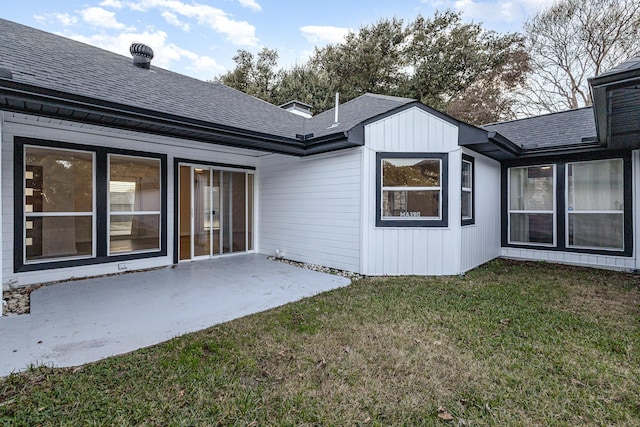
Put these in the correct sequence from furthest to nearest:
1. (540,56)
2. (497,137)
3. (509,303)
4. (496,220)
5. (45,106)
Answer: (540,56) < (496,220) < (497,137) < (509,303) < (45,106)

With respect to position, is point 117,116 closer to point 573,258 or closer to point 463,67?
point 573,258

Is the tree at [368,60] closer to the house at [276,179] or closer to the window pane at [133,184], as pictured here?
the house at [276,179]

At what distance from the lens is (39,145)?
5.21 m

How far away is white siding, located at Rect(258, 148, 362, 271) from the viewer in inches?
245

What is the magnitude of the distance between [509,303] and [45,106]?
6.64 m

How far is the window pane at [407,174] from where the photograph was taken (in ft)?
19.7

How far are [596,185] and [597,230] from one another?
3.33 ft

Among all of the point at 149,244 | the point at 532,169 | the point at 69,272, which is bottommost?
the point at 69,272

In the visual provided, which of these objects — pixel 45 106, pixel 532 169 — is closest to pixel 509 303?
pixel 532 169

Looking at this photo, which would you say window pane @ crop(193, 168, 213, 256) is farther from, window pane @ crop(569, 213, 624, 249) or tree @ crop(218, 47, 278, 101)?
tree @ crop(218, 47, 278, 101)

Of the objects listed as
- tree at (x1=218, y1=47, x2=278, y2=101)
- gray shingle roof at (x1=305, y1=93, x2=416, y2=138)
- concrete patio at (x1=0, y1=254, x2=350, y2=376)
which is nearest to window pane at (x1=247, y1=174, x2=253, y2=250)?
concrete patio at (x1=0, y1=254, x2=350, y2=376)

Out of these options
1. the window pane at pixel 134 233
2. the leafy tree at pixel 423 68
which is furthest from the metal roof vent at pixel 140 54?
the leafy tree at pixel 423 68

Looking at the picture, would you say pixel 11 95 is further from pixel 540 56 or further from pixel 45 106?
pixel 540 56

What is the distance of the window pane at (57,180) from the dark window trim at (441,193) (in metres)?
5.47
